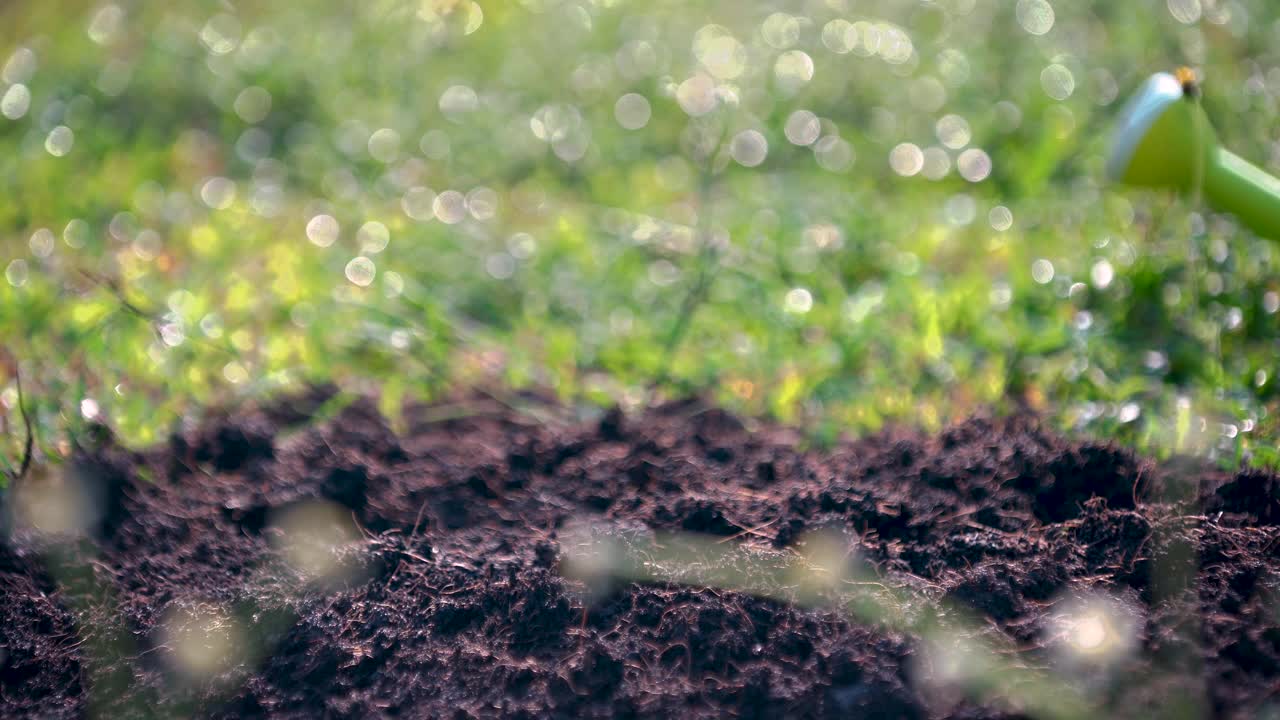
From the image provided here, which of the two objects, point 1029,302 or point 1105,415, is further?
point 1029,302

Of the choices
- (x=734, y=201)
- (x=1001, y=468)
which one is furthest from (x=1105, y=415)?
(x=734, y=201)

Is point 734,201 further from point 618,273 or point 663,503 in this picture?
point 663,503

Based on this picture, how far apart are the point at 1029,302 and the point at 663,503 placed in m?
1.24

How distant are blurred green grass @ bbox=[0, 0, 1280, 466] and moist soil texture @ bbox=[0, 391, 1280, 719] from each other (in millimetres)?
235

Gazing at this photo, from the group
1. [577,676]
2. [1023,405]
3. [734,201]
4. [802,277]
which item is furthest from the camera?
[734,201]

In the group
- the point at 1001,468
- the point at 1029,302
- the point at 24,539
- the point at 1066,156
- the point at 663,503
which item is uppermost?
the point at 1066,156

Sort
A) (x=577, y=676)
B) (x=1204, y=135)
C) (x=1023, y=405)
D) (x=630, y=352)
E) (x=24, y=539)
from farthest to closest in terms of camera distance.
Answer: (x=630, y=352), (x=1023, y=405), (x=1204, y=135), (x=24, y=539), (x=577, y=676)

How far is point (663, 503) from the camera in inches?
77.0

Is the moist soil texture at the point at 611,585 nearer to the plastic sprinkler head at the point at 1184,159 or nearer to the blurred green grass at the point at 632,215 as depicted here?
the blurred green grass at the point at 632,215

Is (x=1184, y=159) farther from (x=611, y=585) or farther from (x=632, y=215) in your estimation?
(x=632, y=215)

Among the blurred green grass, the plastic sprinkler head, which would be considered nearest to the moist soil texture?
the blurred green grass

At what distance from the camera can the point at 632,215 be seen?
339 cm

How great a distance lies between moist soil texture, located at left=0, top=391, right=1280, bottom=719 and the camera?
1.61 metres

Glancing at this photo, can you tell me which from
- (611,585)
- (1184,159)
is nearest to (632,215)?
(1184,159)
